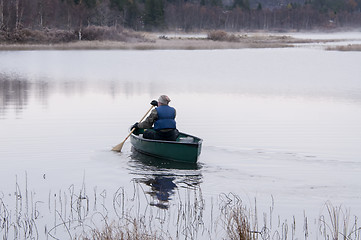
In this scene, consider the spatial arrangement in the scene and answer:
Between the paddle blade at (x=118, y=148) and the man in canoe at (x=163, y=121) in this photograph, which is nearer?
the man in canoe at (x=163, y=121)

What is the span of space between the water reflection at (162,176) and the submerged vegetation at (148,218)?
12cm

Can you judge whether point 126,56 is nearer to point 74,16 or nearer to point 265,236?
point 74,16

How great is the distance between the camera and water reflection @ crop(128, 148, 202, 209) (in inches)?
392

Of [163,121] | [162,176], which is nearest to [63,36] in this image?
[163,121]

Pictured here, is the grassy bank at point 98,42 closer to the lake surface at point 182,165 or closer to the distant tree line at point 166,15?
the distant tree line at point 166,15

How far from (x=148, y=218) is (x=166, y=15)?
104254 millimetres

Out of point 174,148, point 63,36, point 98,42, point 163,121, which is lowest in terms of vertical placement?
point 174,148

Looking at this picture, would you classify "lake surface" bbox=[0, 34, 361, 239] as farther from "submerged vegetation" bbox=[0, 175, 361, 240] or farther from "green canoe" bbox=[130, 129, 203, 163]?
"green canoe" bbox=[130, 129, 203, 163]

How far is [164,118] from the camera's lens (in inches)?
491

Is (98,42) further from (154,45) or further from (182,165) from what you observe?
(182,165)

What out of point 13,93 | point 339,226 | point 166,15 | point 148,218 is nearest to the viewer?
point 339,226

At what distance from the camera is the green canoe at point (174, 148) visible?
38.9ft

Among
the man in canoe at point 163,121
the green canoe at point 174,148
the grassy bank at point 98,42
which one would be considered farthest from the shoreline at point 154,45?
the man in canoe at point 163,121

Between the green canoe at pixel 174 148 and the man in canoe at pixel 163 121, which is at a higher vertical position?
the man in canoe at pixel 163 121
